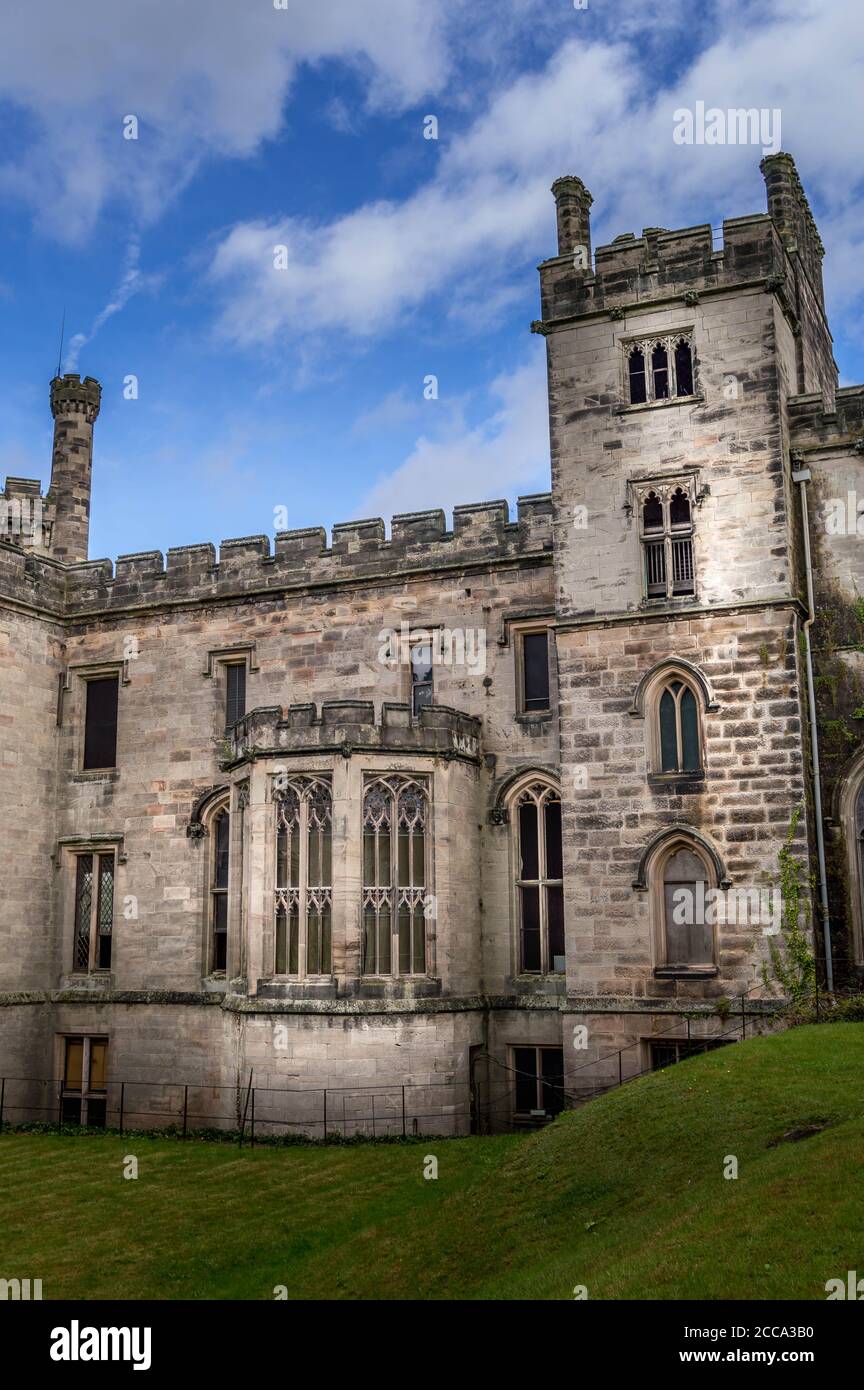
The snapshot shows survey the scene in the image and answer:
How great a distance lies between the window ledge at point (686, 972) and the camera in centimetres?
1711

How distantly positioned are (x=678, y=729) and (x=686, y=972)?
11.3ft

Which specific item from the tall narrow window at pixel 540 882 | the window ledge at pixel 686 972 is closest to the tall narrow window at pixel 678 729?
the tall narrow window at pixel 540 882

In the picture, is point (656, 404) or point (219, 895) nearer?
point (656, 404)

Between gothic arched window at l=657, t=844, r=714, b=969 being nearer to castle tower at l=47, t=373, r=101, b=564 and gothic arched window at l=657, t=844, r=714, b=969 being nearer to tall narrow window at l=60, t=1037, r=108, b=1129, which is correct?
tall narrow window at l=60, t=1037, r=108, b=1129

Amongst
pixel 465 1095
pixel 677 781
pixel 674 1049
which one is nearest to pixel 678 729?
pixel 677 781

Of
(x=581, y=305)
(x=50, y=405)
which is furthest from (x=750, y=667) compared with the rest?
(x=50, y=405)

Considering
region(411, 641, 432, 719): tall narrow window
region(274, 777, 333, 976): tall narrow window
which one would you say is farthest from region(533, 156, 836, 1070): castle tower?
region(274, 777, 333, 976): tall narrow window

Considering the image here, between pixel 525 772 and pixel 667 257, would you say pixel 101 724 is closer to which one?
pixel 525 772

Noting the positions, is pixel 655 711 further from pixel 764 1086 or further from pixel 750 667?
pixel 764 1086

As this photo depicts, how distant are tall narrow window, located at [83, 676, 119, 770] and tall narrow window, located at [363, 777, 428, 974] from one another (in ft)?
22.7

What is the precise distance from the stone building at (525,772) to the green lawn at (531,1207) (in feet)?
7.31

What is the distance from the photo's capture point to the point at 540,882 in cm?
1992

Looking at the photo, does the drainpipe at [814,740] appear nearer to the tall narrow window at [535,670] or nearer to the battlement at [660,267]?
the battlement at [660,267]
